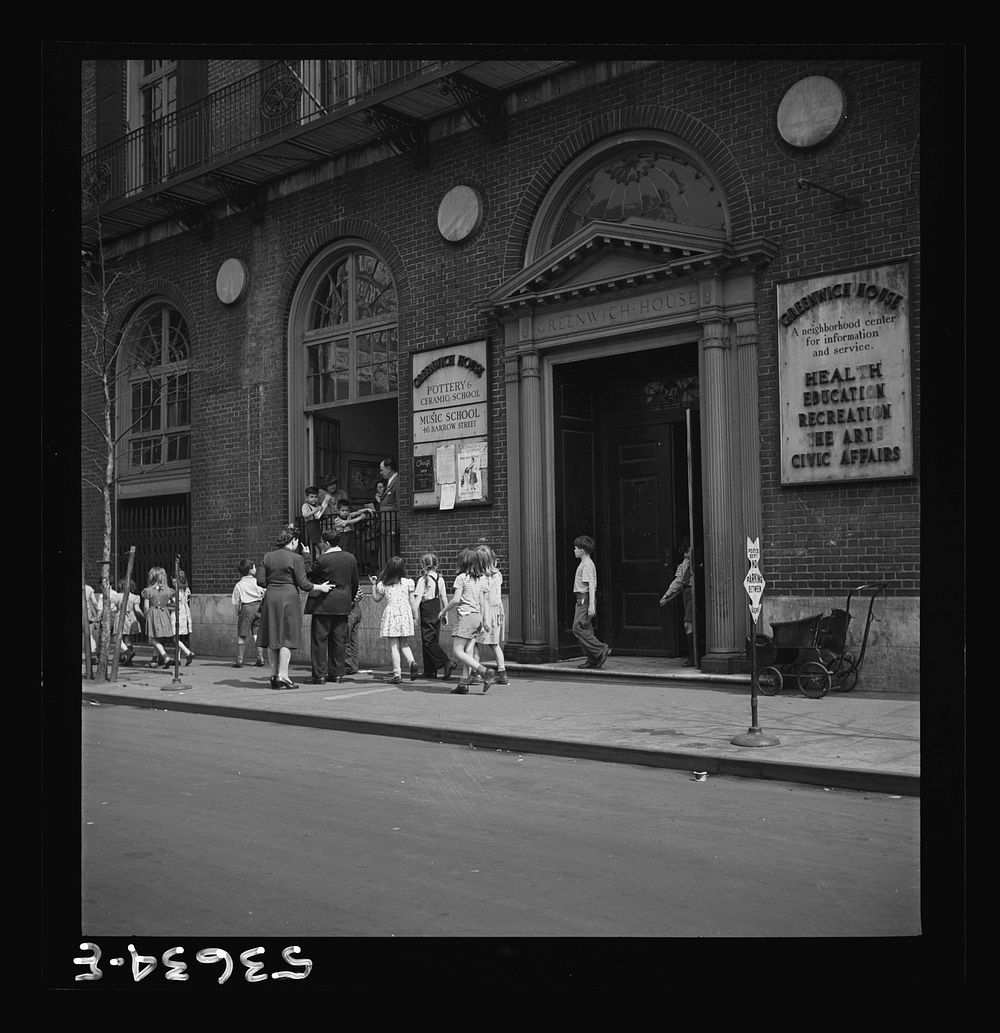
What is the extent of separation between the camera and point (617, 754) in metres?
8.48

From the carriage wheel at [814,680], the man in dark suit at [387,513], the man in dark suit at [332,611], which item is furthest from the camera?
the man in dark suit at [387,513]

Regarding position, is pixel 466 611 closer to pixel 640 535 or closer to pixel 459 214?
pixel 640 535

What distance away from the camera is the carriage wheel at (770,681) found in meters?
11.3

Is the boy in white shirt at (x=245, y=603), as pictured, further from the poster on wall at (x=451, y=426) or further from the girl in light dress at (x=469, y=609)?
the girl in light dress at (x=469, y=609)

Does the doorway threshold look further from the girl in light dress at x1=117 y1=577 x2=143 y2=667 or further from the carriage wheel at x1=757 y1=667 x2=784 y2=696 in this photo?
the girl in light dress at x1=117 y1=577 x2=143 y2=667

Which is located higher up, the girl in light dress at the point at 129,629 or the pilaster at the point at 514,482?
the pilaster at the point at 514,482

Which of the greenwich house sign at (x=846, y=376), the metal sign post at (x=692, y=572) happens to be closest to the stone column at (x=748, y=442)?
the greenwich house sign at (x=846, y=376)

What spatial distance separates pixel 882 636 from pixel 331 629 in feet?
23.0

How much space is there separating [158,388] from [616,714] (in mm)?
13600

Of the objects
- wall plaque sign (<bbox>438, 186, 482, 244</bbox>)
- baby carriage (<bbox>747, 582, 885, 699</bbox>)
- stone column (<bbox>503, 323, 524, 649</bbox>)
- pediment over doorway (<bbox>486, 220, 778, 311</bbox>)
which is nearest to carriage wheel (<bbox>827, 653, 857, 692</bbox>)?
baby carriage (<bbox>747, 582, 885, 699</bbox>)

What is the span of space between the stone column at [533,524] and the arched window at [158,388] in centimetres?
818

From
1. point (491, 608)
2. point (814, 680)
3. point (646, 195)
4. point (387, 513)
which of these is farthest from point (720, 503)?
point (387, 513)
